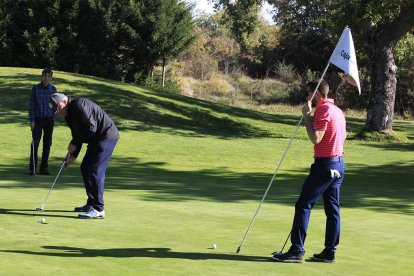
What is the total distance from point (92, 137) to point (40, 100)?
636 cm

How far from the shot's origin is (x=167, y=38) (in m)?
52.0

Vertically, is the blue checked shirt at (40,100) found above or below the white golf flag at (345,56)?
below

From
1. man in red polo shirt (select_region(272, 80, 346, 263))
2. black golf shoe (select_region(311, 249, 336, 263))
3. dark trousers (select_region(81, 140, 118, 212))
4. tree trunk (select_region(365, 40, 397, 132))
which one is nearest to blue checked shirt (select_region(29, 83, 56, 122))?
dark trousers (select_region(81, 140, 118, 212))

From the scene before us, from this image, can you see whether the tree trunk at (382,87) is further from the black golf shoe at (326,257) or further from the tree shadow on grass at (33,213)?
the black golf shoe at (326,257)

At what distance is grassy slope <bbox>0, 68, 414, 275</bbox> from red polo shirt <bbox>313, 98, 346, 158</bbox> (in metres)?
1.21

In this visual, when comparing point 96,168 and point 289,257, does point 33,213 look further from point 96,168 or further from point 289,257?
point 289,257

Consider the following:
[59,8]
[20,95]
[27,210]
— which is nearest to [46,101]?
[27,210]

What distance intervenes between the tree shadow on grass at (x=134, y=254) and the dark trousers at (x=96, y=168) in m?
2.34

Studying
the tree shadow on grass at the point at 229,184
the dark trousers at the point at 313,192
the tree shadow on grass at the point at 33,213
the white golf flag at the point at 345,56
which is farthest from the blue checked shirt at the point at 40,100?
the dark trousers at the point at 313,192

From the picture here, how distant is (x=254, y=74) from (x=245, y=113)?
26.0m

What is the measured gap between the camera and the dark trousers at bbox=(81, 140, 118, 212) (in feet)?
35.5

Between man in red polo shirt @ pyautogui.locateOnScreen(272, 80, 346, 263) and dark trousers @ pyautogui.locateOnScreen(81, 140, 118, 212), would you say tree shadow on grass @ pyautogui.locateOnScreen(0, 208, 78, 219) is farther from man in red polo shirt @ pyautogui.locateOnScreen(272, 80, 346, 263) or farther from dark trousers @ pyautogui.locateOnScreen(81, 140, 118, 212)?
man in red polo shirt @ pyautogui.locateOnScreen(272, 80, 346, 263)

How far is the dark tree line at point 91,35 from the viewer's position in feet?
160

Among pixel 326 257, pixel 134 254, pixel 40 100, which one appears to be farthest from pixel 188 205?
pixel 40 100
